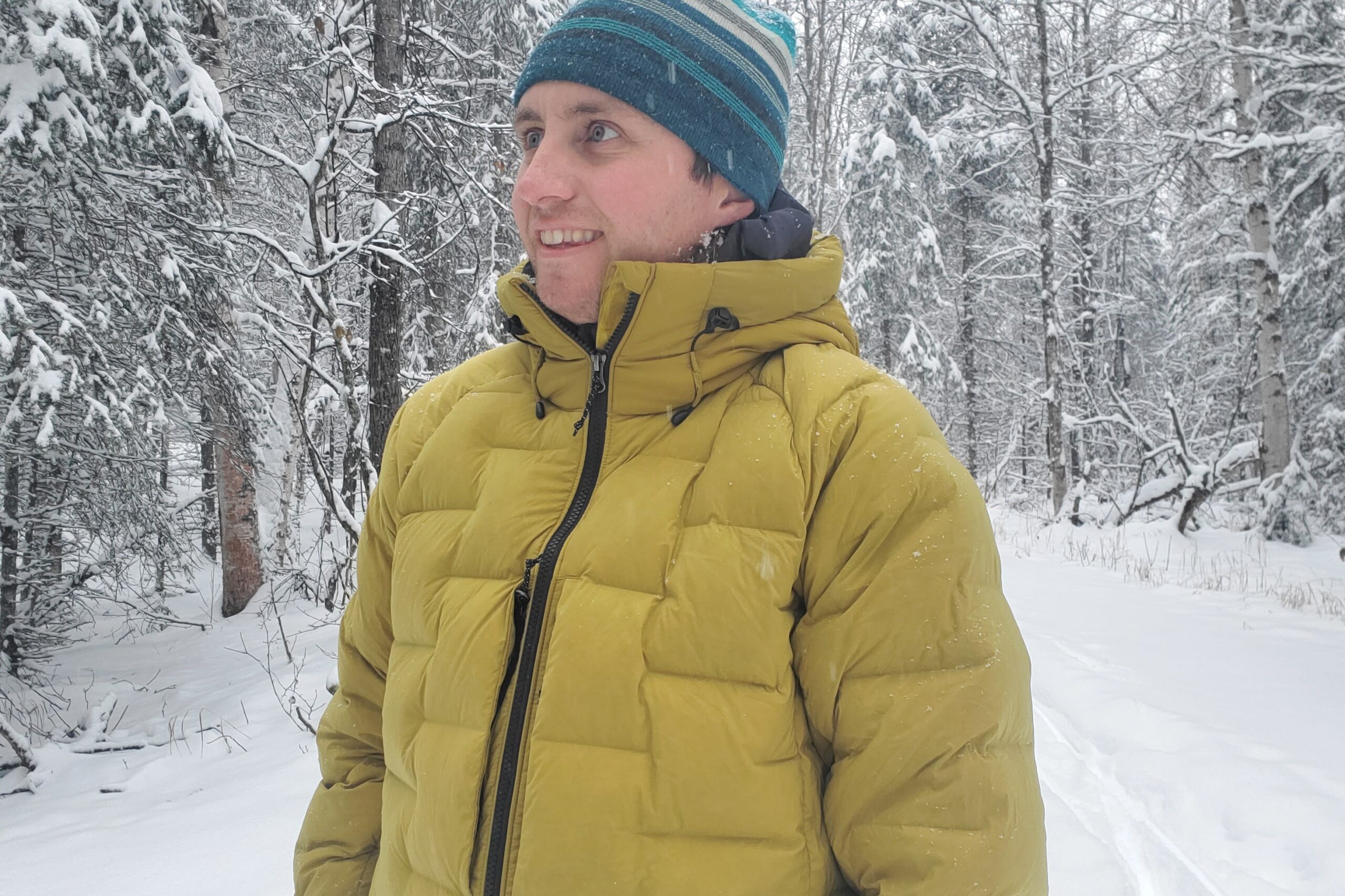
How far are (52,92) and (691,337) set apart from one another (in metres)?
5.84

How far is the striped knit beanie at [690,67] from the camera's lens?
132 cm

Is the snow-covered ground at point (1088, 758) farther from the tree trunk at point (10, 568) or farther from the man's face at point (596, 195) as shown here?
the man's face at point (596, 195)

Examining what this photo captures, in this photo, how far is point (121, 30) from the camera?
557cm

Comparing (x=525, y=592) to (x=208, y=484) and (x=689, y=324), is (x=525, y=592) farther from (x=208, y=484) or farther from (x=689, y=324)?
(x=208, y=484)

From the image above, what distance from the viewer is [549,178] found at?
50.9 inches

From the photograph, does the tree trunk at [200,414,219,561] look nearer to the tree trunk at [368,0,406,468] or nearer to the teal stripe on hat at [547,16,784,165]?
the tree trunk at [368,0,406,468]

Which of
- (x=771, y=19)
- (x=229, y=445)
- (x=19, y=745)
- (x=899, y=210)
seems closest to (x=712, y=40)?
(x=771, y=19)

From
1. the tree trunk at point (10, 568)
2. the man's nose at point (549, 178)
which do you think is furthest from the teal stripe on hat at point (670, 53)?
the tree trunk at point (10, 568)

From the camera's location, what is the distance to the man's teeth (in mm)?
1331

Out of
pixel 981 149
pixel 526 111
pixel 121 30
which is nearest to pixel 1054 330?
pixel 981 149

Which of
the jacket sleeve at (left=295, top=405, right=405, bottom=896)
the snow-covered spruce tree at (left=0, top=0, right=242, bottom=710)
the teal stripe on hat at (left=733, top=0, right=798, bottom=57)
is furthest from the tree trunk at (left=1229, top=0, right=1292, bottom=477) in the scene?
the jacket sleeve at (left=295, top=405, right=405, bottom=896)

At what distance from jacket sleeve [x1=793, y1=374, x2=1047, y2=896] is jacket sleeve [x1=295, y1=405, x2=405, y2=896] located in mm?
860

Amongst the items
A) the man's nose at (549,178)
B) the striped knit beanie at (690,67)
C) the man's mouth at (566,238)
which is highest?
the striped knit beanie at (690,67)

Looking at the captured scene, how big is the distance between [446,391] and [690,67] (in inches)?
30.5
